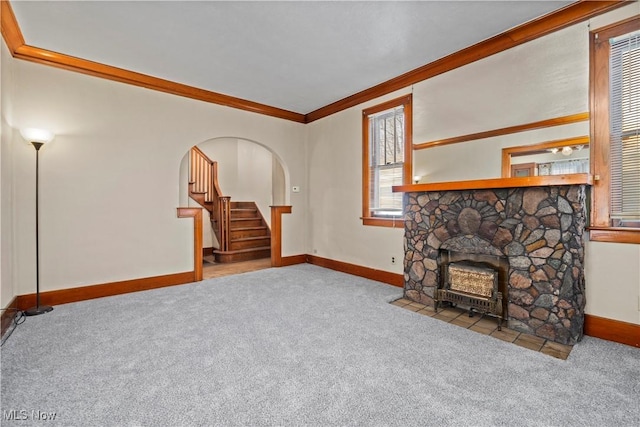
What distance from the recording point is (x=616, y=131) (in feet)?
7.92

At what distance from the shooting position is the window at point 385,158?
4.04 m

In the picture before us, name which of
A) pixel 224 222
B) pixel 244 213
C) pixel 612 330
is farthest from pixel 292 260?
pixel 612 330

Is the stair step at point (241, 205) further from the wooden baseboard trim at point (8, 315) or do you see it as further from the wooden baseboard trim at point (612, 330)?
the wooden baseboard trim at point (612, 330)

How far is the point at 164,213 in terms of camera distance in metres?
4.14

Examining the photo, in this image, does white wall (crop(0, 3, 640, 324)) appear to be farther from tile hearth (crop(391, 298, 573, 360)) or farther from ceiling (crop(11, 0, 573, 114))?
tile hearth (crop(391, 298, 573, 360))

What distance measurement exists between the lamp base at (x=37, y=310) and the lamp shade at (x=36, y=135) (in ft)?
5.83

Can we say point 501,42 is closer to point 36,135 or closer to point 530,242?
Answer: point 530,242

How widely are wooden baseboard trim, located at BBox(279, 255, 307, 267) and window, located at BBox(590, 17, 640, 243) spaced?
4.23 metres

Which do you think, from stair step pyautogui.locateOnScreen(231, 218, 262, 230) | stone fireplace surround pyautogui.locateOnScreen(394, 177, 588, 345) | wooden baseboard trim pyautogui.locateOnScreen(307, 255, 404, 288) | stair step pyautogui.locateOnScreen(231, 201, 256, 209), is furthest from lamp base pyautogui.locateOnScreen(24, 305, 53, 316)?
stair step pyautogui.locateOnScreen(231, 201, 256, 209)

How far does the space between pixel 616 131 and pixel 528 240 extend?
1.11 meters

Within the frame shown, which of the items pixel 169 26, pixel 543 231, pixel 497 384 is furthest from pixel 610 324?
pixel 169 26

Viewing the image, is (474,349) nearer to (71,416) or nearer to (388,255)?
(388,255)

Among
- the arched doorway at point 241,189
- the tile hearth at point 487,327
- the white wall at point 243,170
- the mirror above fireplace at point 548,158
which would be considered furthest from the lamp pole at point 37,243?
the mirror above fireplace at point 548,158

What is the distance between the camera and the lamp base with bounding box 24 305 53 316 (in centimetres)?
303
